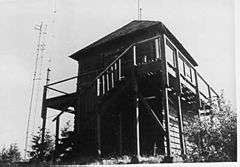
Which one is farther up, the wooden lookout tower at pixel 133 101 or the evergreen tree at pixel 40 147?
the wooden lookout tower at pixel 133 101

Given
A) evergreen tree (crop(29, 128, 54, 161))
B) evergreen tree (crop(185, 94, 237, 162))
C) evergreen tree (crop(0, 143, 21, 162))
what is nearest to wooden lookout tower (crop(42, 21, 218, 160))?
evergreen tree (crop(29, 128, 54, 161))

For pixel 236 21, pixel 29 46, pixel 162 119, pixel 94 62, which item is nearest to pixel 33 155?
pixel 29 46

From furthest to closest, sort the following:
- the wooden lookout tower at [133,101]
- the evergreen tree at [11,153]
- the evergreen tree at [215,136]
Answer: the wooden lookout tower at [133,101], the evergreen tree at [11,153], the evergreen tree at [215,136]

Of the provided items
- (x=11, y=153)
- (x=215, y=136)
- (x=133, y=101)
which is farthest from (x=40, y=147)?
(x=215, y=136)

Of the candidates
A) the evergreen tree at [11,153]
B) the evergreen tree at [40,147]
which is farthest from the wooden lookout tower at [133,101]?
the evergreen tree at [11,153]

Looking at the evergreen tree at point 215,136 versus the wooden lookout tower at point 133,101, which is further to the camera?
the wooden lookout tower at point 133,101

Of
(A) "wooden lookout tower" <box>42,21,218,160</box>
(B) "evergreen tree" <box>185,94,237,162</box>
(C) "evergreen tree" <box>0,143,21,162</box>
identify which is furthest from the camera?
(A) "wooden lookout tower" <box>42,21,218,160</box>

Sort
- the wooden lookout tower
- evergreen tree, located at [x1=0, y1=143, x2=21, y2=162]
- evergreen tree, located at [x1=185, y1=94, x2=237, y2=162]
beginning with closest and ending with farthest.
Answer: evergreen tree, located at [x1=185, y1=94, x2=237, y2=162] → evergreen tree, located at [x1=0, y1=143, x2=21, y2=162] → the wooden lookout tower

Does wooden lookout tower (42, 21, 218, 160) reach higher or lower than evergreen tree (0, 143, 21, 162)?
higher

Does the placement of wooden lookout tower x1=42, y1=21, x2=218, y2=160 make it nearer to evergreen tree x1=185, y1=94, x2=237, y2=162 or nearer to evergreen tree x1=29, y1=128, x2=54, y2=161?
evergreen tree x1=29, y1=128, x2=54, y2=161

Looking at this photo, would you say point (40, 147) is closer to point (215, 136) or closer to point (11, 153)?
point (11, 153)

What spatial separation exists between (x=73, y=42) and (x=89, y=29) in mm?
400

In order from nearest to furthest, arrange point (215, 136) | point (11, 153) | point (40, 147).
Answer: point (215, 136), point (11, 153), point (40, 147)

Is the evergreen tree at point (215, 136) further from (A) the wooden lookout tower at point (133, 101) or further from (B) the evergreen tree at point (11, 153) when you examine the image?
(B) the evergreen tree at point (11, 153)
